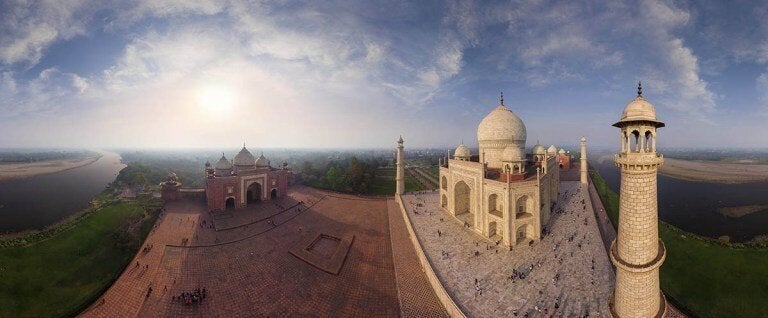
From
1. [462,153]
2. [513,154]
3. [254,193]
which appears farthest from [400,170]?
[254,193]

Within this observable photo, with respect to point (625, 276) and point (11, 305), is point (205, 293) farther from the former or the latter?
point (625, 276)

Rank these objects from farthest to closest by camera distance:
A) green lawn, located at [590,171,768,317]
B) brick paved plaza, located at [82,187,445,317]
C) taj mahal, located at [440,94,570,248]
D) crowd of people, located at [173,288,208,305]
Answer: taj mahal, located at [440,94,570,248] → green lawn, located at [590,171,768,317] → crowd of people, located at [173,288,208,305] → brick paved plaza, located at [82,187,445,317]

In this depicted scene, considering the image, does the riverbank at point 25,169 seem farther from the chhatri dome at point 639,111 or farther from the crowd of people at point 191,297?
the chhatri dome at point 639,111

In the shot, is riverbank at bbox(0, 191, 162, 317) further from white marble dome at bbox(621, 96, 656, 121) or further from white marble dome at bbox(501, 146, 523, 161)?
white marble dome at bbox(501, 146, 523, 161)

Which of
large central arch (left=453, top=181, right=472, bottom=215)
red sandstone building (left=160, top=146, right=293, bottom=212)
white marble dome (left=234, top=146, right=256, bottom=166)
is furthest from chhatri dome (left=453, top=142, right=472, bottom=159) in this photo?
white marble dome (left=234, top=146, right=256, bottom=166)

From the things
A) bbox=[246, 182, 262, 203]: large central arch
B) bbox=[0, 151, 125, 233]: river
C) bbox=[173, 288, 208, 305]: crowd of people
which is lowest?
bbox=[173, 288, 208, 305]: crowd of people
